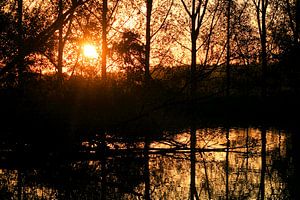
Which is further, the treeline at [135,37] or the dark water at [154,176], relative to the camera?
the treeline at [135,37]

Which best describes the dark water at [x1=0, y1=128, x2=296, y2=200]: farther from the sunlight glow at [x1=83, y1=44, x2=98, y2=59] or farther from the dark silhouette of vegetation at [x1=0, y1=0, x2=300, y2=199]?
the sunlight glow at [x1=83, y1=44, x2=98, y2=59]

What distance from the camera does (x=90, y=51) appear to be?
24.5 metres

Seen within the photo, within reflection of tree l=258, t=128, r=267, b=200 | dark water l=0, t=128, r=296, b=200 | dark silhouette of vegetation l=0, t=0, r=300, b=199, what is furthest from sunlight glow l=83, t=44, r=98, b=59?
dark water l=0, t=128, r=296, b=200

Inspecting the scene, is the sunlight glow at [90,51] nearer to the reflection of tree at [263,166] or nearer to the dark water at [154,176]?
the reflection of tree at [263,166]

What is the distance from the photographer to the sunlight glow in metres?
24.0

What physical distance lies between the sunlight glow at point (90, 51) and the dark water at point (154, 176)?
12.8m

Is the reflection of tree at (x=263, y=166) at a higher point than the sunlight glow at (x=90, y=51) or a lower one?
lower

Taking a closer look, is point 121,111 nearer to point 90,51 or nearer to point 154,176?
point 154,176

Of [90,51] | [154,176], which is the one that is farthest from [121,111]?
[90,51]

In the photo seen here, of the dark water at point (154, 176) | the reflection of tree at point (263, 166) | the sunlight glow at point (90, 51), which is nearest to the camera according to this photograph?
the dark water at point (154, 176)

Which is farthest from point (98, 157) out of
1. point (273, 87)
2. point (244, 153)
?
point (273, 87)

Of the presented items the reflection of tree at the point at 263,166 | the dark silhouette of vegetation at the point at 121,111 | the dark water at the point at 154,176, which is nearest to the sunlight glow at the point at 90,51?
the dark silhouette of vegetation at the point at 121,111

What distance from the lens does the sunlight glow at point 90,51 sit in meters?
24.0

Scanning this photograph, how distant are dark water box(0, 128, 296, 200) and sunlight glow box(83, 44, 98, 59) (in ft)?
41.8
